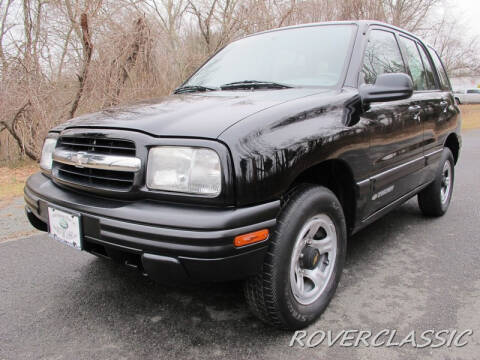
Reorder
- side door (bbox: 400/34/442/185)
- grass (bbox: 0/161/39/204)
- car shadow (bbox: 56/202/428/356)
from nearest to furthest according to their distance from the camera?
car shadow (bbox: 56/202/428/356) < side door (bbox: 400/34/442/185) < grass (bbox: 0/161/39/204)

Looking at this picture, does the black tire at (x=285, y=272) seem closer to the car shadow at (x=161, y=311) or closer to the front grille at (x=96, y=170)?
the car shadow at (x=161, y=311)

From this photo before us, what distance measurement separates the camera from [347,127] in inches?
90.0

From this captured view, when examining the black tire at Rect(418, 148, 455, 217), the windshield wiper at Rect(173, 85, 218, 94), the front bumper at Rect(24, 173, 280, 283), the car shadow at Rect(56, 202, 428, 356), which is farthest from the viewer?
the black tire at Rect(418, 148, 455, 217)

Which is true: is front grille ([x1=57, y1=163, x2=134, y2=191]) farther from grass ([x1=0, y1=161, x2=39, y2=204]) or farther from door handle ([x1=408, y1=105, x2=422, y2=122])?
grass ([x1=0, y1=161, x2=39, y2=204])

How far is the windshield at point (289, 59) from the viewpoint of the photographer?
104 inches

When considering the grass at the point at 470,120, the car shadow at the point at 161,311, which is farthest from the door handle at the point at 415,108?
the grass at the point at 470,120

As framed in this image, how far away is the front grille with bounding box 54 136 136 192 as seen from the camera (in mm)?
1881

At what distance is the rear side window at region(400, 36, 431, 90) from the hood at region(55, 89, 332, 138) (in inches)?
58.8

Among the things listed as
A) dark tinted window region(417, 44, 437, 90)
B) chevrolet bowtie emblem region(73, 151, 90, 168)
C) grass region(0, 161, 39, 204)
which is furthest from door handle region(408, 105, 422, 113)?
grass region(0, 161, 39, 204)

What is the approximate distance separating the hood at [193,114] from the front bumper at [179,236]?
362 millimetres

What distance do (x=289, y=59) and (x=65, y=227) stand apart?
1871 mm

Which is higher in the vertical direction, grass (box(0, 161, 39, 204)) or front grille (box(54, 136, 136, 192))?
front grille (box(54, 136, 136, 192))

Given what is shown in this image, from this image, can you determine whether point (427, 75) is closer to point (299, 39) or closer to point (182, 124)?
point (299, 39)

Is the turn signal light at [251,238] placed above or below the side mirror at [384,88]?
below
